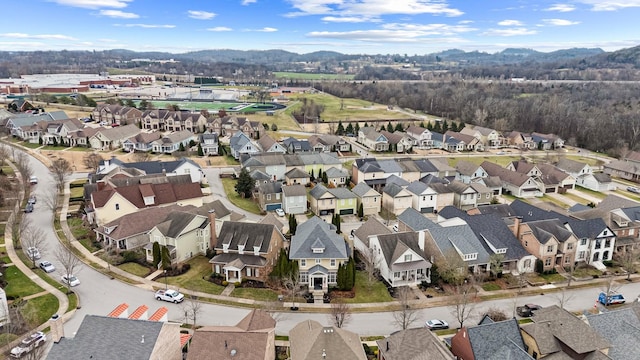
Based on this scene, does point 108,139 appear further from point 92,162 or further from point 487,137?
point 487,137

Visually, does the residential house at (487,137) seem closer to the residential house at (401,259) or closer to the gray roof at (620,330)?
the residential house at (401,259)

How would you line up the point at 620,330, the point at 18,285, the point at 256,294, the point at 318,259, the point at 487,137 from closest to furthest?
the point at 620,330
the point at 18,285
the point at 256,294
the point at 318,259
the point at 487,137

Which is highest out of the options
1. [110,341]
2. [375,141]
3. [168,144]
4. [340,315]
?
[110,341]

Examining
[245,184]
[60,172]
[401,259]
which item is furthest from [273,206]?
[60,172]

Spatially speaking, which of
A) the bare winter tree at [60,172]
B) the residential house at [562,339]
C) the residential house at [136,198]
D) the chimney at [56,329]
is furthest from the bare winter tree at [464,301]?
the bare winter tree at [60,172]

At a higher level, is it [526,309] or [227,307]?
[227,307]

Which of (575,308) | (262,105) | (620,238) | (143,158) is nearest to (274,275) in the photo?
(575,308)

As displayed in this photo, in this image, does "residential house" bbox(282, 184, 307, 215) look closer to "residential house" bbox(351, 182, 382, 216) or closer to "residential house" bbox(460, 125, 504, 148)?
"residential house" bbox(351, 182, 382, 216)
